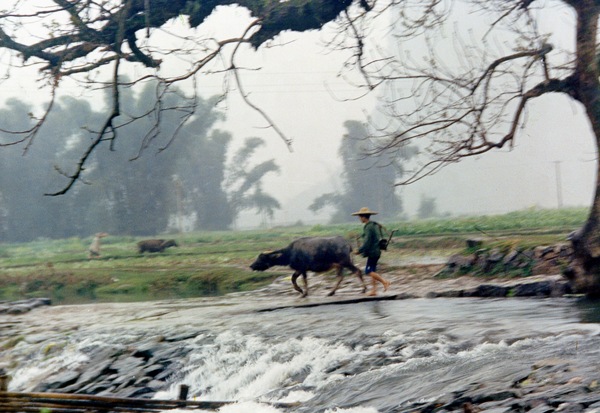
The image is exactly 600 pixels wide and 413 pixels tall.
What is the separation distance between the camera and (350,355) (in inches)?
344

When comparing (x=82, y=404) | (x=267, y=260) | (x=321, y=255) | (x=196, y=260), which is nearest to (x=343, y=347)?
(x=82, y=404)

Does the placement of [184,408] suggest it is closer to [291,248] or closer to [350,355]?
[350,355]

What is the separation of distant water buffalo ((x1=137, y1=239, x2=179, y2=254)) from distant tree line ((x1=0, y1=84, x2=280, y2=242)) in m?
6.05

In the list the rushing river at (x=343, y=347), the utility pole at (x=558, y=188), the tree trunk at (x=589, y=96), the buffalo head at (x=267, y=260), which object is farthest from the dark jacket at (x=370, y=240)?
the utility pole at (x=558, y=188)

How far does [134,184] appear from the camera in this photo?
40.1 metres

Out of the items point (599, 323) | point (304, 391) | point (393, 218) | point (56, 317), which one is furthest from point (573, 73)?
point (393, 218)

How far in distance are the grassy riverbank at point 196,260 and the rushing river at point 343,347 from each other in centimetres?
618

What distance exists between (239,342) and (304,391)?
278 cm

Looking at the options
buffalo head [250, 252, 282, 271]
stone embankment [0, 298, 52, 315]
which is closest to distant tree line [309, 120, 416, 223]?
stone embankment [0, 298, 52, 315]

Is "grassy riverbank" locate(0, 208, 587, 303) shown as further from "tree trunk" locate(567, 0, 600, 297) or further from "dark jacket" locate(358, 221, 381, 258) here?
"tree trunk" locate(567, 0, 600, 297)

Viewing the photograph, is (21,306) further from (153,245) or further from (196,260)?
(153,245)

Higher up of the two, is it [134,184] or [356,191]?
[134,184]

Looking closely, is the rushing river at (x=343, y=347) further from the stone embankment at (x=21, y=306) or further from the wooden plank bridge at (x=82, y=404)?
the stone embankment at (x=21, y=306)

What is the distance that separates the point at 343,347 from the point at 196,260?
18.5 m
